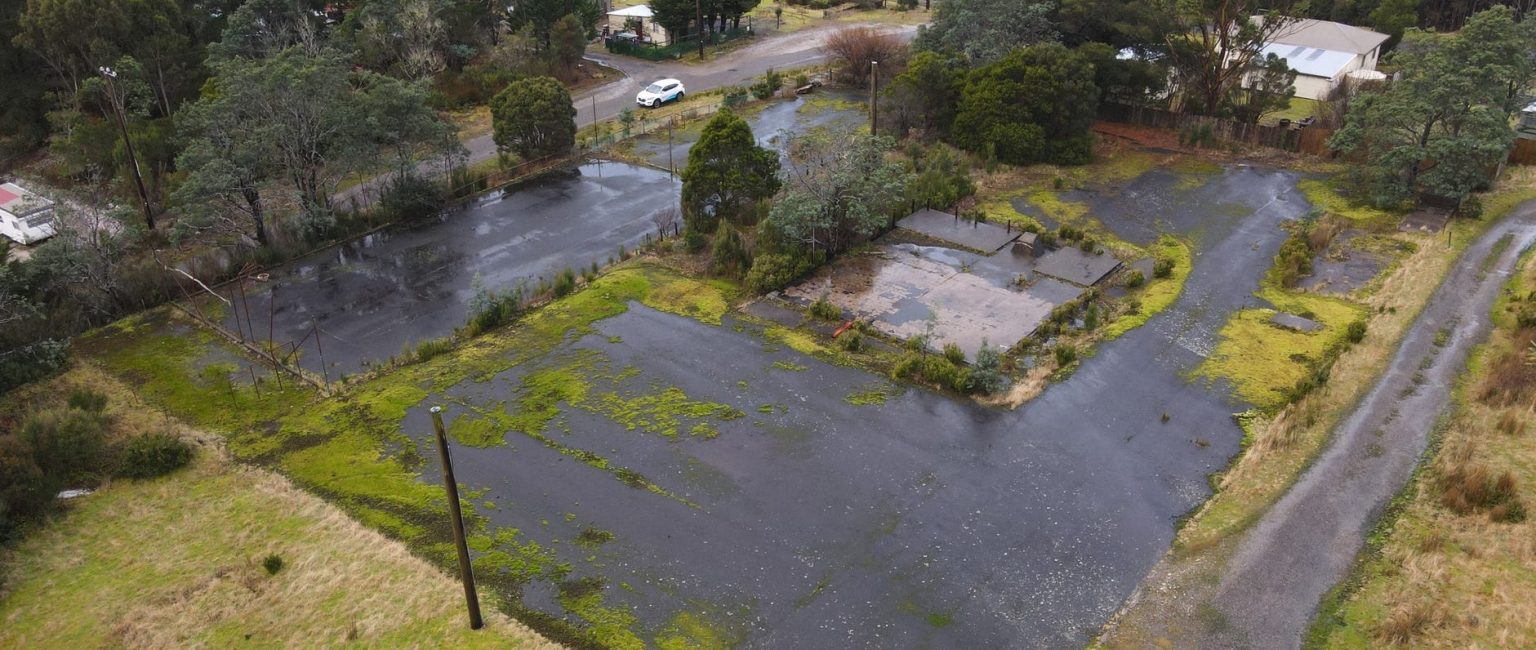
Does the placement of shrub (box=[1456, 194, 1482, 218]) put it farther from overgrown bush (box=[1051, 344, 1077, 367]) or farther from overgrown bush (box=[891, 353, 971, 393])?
overgrown bush (box=[891, 353, 971, 393])

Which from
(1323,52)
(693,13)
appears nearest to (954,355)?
(1323,52)

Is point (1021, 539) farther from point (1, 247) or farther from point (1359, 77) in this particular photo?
point (1359, 77)

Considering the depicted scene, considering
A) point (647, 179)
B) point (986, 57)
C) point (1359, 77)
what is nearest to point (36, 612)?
point (647, 179)

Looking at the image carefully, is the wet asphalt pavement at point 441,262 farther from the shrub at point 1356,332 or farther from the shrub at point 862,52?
the shrub at point 1356,332

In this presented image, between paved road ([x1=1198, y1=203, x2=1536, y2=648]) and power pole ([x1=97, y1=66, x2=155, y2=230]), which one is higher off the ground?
power pole ([x1=97, y1=66, x2=155, y2=230])

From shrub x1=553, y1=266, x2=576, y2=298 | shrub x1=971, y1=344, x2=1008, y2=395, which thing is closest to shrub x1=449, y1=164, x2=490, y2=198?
shrub x1=553, y1=266, x2=576, y2=298
